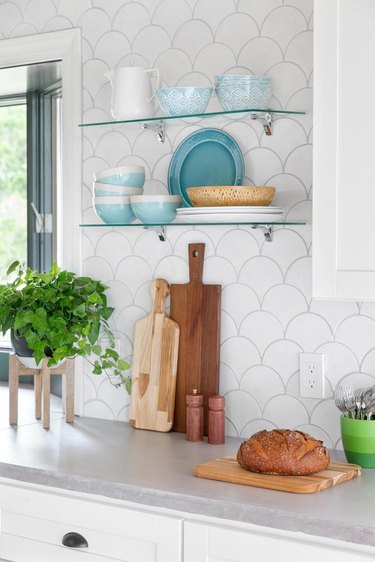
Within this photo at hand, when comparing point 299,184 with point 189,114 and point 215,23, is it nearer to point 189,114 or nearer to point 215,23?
point 189,114

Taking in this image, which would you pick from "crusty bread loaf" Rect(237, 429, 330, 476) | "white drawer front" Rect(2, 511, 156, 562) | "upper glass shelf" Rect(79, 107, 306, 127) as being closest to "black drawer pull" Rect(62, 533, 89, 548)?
"white drawer front" Rect(2, 511, 156, 562)

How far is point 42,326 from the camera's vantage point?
2.68 m

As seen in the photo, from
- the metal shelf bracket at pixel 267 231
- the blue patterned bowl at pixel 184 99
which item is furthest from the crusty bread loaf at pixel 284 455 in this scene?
the blue patterned bowl at pixel 184 99

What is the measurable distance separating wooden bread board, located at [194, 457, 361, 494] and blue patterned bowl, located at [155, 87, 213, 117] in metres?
0.98

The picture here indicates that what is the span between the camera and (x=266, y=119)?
2.53 m

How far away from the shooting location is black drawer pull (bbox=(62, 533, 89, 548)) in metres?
2.19

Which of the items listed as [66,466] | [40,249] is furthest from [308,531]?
[40,249]

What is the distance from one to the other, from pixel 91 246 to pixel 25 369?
448 mm

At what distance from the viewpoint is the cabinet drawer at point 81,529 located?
2.07m

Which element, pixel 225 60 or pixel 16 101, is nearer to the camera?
pixel 225 60

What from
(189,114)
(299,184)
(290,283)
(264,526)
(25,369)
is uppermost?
(189,114)

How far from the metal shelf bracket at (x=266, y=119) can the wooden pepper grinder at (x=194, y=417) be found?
77cm

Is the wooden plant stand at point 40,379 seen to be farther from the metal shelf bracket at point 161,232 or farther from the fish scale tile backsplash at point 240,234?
the metal shelf bracket at point 161,232

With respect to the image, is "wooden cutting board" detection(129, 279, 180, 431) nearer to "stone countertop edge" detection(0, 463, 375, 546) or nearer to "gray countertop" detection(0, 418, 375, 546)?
"gray countertop" detection(0, 418, 375, 546)
